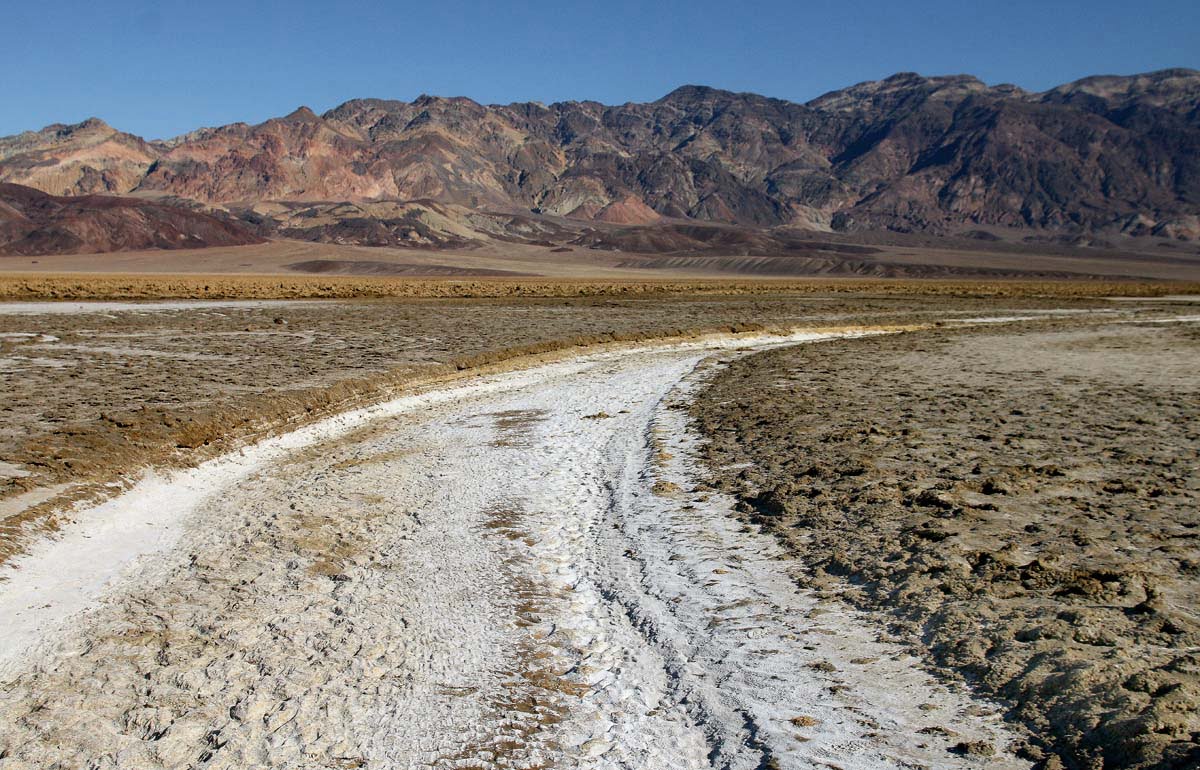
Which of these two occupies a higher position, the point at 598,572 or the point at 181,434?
the point at 181,434

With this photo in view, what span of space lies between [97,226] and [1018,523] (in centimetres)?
15513

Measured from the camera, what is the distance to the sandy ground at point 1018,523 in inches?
195

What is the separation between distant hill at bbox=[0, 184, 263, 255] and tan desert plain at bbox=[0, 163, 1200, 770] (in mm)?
135576

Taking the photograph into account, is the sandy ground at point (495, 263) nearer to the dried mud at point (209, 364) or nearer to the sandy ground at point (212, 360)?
the sandy ground at point (212, 360)

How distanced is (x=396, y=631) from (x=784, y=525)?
347 centimetres

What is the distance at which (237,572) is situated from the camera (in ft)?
24.3

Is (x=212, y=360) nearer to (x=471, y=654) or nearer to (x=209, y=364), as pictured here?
(x=209, y=364)

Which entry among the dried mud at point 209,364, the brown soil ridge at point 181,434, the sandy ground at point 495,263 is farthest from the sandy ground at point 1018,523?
the sandy ground at point 495,263

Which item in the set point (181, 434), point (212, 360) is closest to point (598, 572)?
point (181, 434)

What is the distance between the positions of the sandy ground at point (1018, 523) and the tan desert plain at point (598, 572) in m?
0.03

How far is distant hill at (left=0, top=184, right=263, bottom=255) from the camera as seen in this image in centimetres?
13412

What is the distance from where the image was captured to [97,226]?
14025cm

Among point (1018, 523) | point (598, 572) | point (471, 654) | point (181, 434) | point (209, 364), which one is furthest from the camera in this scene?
point (209, 364)

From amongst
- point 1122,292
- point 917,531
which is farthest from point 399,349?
point 1122,292
